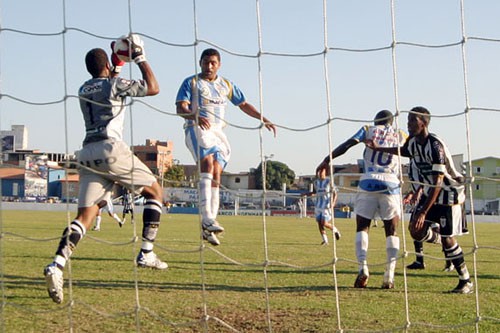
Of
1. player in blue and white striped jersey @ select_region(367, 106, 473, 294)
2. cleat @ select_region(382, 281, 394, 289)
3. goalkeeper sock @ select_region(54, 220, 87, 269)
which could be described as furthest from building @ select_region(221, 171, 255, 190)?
goalkeeper sock @ select_region(54, 220, 87, 269)

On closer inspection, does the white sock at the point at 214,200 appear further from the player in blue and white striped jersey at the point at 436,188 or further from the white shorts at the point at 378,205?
the white shorts at the point at 378,205

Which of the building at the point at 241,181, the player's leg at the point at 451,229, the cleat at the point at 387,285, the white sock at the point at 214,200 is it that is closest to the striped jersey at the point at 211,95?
the white sock at the point at 214,200

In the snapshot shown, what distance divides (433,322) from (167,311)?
1883 millimetres

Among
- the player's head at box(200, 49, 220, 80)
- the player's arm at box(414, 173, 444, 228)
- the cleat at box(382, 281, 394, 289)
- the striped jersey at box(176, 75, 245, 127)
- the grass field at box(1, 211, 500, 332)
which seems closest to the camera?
the grass field at box(1, 211, 500, 332)

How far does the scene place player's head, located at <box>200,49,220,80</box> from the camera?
630 cm

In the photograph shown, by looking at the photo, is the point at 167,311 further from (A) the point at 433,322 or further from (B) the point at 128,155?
(A) the point at 433,322

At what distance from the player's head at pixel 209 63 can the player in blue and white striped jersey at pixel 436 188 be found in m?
1.54

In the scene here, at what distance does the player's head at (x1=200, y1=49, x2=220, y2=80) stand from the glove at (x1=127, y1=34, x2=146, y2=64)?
89 cm

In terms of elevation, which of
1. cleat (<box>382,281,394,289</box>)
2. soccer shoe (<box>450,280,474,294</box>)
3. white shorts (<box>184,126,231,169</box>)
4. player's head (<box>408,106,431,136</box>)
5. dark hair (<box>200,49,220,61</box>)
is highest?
dark hair (<box>200,49,220,61</box>)

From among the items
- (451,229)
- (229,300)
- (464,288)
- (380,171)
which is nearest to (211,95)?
(229,300)

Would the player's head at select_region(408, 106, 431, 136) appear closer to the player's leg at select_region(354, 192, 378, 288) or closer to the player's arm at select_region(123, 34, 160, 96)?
the player's leg at select_region(354, 192, 378, 288)

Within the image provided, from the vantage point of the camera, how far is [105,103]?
562 cm

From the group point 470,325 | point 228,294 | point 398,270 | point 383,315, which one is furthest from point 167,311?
point 398,270

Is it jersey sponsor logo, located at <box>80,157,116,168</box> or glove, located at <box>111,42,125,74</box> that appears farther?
glove, located at <box>111,42,125,74</box>
